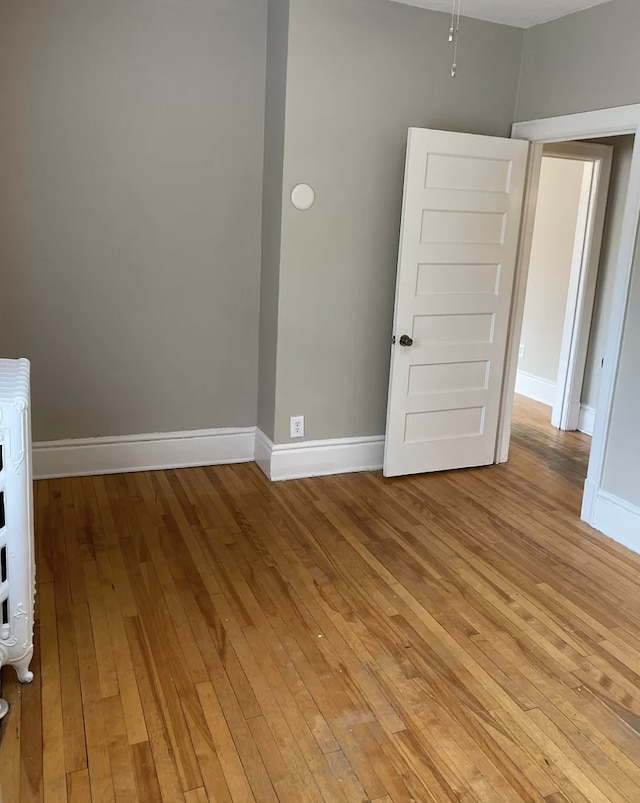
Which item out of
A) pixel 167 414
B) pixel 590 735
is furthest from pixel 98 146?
pixel 590 735

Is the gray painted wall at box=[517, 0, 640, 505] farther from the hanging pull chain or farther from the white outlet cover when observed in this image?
the white outlet cover

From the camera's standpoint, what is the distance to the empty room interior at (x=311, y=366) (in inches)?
95.1

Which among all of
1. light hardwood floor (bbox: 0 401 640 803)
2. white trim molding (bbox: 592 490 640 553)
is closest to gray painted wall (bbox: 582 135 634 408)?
white trim molding (bbox: 592 490 640 553)

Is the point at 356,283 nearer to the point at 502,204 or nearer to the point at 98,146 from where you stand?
the point at 502,204

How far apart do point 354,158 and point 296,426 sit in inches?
60.0

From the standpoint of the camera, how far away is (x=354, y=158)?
12.3 feet

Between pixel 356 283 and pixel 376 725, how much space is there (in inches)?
97.5

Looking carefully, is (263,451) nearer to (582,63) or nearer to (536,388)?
(582,63)

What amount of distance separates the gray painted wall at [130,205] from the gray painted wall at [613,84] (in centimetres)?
163

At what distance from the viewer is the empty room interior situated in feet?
7.93

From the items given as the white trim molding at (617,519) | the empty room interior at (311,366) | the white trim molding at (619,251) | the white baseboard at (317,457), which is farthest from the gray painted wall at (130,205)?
the white trim molding at (617,519)

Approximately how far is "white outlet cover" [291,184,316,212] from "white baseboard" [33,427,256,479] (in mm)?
1386

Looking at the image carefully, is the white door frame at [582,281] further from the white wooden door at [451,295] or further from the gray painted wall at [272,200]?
the gray painted wall at [272,200]

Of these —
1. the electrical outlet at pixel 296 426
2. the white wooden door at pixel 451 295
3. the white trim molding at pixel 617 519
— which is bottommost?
the white trim molding at pixel 617 519
